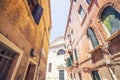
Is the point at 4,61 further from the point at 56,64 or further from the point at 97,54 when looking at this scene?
the point at 56,64

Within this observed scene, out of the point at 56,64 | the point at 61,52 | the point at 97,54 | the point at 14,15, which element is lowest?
the point at 97,54

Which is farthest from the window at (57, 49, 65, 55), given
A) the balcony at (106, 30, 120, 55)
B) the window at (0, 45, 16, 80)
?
the window at (0, 45, 16, 80)

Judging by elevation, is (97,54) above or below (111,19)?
below

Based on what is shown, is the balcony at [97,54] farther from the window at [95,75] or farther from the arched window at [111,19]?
the arched window at [111,19]

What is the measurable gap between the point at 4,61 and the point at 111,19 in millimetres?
4542

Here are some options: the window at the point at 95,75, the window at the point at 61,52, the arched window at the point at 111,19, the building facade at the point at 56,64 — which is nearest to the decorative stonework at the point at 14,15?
the arched window at the point at 111,19

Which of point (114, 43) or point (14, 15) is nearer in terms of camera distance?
point (14, 15)

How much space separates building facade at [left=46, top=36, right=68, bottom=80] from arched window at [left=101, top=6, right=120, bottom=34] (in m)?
16.3

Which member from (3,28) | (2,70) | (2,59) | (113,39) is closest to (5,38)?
(3,28)

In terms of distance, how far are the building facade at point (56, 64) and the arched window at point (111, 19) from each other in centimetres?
1630

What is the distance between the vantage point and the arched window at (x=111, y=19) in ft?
13.2

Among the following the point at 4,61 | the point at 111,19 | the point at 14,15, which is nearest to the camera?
the point at 4,61

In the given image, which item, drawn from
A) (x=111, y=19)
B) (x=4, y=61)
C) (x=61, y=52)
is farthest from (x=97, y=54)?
(x=61, y=52)

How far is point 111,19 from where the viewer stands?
4371mm
